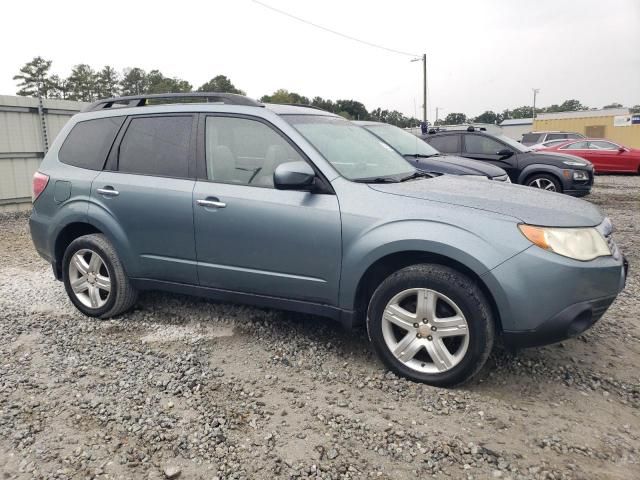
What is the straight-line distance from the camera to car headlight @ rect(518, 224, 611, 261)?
289 centimetres

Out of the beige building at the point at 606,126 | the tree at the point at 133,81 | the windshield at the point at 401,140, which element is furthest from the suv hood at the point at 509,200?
the tree at the point at 133,81

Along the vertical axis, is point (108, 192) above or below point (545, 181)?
above

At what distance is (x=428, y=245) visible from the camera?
10.0ft

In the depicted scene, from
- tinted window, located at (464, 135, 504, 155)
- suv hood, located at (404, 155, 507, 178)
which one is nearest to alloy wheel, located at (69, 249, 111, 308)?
suv hood, located at (404, 155, 507, 178)

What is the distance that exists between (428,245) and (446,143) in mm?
7713

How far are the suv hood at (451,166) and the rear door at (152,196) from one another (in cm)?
399

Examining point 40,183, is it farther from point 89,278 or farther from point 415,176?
point 415,176

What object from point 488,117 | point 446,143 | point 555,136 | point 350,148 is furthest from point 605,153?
point 488,117

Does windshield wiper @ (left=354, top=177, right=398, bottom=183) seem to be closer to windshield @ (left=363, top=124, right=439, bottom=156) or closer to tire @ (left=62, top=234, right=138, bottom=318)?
tire @ (left=62, top=234, right=138, bottom=318)

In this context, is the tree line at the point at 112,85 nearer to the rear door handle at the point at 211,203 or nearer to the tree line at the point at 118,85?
the tree line at the point at 118,85

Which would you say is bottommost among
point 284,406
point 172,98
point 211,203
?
point 284,406

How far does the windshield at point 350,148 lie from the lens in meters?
3.63

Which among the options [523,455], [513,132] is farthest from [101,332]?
[513,132]

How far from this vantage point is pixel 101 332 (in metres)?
4.13
